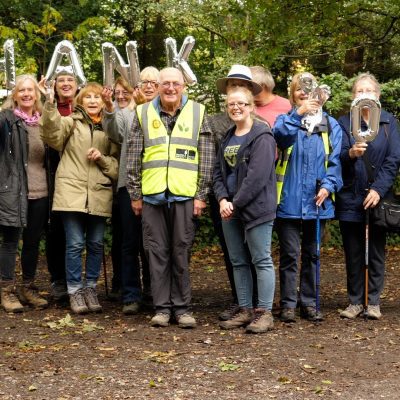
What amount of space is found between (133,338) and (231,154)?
1.71 metres

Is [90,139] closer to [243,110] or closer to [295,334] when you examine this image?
[243,110]

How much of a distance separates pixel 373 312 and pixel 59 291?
298 centimetres

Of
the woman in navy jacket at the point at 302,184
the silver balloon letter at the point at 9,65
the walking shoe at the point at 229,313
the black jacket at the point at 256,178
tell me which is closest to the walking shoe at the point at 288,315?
the woman in navy jacket at the point at 302,184

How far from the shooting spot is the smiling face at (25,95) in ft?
23.9

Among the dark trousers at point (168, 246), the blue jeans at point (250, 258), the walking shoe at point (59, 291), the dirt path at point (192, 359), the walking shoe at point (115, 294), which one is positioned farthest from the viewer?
the walking shoe at point (115, 294)

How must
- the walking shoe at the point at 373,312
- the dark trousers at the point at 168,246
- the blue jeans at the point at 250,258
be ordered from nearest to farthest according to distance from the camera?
the blue jeans at the point at 250,258
the dark trousers at the point at 168,246
the walking shoe at the point at 373,312

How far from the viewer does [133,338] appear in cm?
642

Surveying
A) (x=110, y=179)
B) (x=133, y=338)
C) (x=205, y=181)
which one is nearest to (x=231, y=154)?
(x=205, y=181)

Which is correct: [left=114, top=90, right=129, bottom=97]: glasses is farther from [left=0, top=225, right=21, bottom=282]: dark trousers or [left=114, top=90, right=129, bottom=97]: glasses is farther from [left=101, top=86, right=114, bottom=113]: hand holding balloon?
[left=0, top=225, right=21, bottom=282]: dark trousers

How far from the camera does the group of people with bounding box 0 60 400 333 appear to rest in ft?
22.0

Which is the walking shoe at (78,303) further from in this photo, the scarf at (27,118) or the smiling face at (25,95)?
the smiling face at (25,95)

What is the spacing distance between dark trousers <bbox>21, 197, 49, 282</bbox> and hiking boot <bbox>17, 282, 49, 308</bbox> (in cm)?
8

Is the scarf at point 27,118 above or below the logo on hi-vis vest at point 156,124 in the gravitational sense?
above

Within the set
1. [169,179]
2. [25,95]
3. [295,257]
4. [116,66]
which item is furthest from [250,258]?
[25,95]
